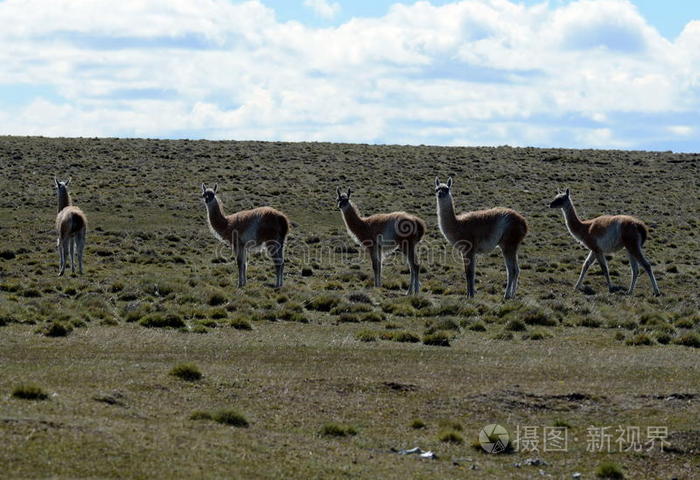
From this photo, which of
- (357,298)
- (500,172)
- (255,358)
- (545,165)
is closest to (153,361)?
(255,358)

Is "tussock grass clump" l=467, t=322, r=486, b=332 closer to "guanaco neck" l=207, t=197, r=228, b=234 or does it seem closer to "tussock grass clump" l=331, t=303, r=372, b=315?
"tussock grass clump" l=331, t=303, r=372, b=315

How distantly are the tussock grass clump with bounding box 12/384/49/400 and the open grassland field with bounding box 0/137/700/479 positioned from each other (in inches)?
0.9

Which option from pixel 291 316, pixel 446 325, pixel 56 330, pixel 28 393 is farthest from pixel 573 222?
pixel 28 393

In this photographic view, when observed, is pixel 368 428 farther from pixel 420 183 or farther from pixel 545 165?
pixel 545 165

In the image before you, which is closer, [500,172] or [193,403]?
[193,403]

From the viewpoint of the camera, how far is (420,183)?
48.1 m

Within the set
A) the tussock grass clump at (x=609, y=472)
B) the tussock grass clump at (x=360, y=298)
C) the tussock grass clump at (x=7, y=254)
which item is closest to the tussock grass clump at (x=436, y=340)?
the tussock grass clump at (x=360, y=298)

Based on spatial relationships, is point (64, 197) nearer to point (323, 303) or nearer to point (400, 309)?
point (323, 303)

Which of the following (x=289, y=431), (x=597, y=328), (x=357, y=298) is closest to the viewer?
(x=289, y=431)

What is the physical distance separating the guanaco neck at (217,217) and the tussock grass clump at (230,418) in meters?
11.9

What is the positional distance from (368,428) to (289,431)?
0.87m

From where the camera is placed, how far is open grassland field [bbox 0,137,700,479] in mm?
8547

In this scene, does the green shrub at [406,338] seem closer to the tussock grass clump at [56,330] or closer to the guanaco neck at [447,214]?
the tussock grass clump at [56,330]

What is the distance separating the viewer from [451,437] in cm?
943
